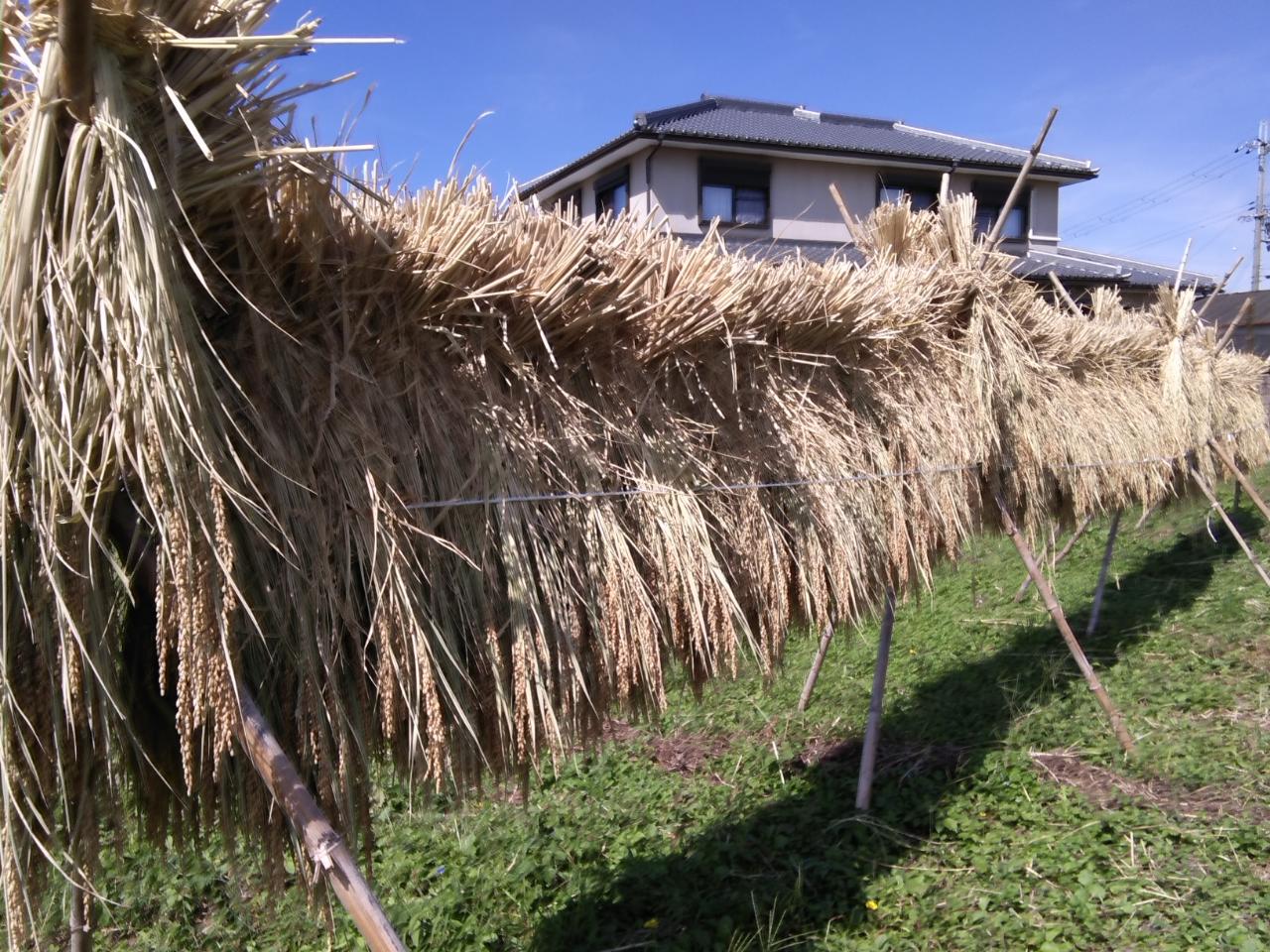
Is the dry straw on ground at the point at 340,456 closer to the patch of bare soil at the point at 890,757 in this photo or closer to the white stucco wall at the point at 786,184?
the patch of bare soil at the point at 890,757

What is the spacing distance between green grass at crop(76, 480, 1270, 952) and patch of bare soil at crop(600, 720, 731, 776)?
0.02 m

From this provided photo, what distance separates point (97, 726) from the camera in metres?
1.49

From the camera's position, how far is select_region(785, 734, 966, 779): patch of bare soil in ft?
13.7

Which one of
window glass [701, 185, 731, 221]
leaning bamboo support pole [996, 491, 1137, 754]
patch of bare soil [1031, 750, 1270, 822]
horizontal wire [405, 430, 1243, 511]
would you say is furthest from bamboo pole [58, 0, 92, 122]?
window glass [701, 185, 731, 221]

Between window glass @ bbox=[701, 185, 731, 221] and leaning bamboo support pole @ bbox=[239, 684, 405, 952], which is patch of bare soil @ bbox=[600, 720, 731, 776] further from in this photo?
window glass @ bbox=[701, 185, 731, 221]

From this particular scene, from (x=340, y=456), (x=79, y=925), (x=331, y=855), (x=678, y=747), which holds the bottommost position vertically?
(x=678, y=747)

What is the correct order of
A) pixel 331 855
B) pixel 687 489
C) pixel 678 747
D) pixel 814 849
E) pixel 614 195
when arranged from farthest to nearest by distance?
pixel 614 195 → pixel 678 747 → pixel 814 849 → pixel 687 489 → pixel 331 855

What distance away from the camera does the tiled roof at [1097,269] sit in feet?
51.5

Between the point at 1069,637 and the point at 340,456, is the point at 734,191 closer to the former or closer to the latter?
the point at 1069,637

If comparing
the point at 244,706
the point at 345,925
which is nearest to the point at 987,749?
the point at 345,925

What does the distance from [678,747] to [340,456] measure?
354cm

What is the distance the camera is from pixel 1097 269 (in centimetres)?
1728

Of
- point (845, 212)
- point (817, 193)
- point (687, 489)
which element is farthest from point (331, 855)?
point (817, 193)

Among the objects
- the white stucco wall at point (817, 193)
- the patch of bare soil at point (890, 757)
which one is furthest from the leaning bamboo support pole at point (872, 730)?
the white stucco wall at point (817, 193)
